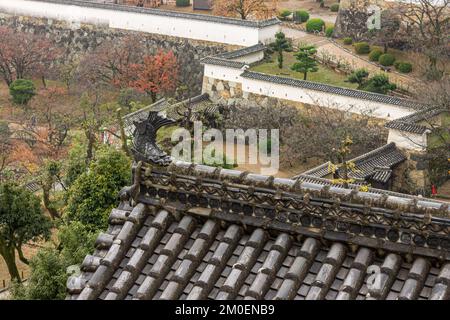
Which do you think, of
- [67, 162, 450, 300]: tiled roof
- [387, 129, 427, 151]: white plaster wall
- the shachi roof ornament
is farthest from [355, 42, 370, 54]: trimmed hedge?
[67, 162, 450, 300]: tiled roof

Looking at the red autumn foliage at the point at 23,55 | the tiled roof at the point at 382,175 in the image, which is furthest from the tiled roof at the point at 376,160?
the red autumn foliage at the point at 23,55

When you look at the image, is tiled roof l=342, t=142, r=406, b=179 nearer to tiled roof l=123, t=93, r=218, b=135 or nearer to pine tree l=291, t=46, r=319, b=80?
pine tree l=291, t=46, r=319, b=80

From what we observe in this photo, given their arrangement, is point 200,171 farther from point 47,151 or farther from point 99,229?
point 47,151

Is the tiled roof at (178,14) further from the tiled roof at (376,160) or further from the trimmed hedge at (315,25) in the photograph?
the tiled roof at (376,160)
